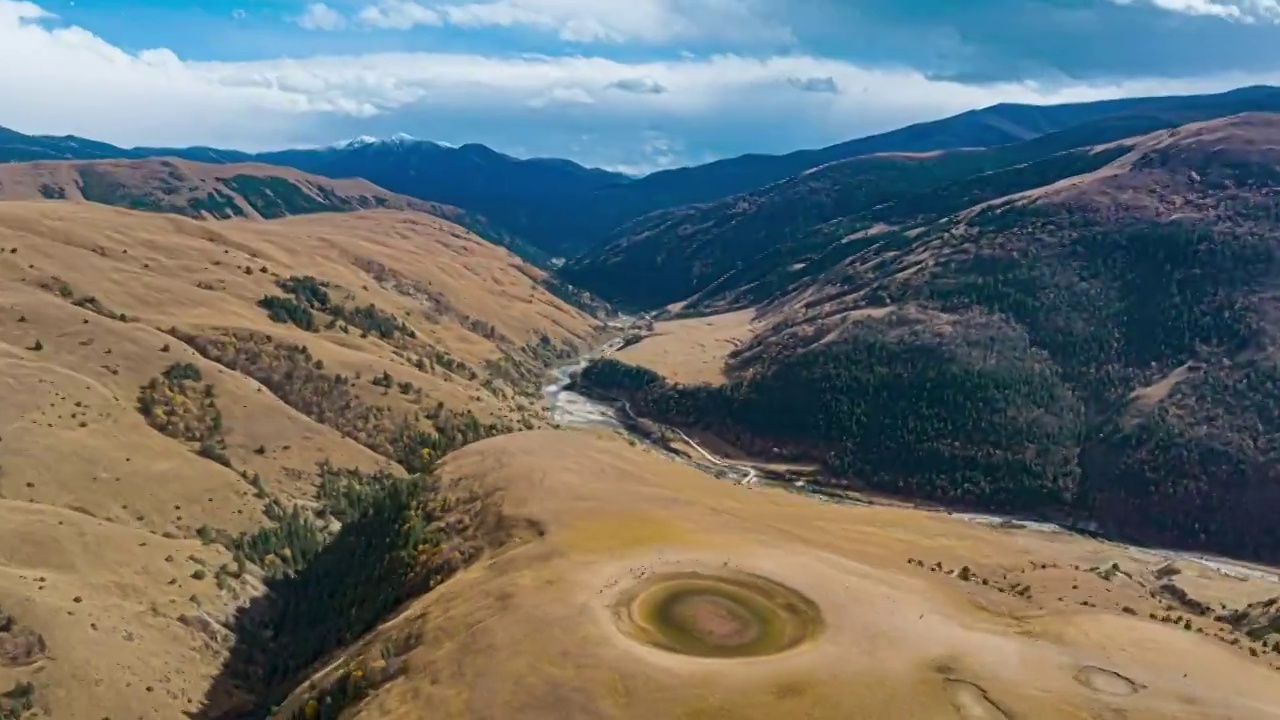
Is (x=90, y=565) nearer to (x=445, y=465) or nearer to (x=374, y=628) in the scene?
(x=374, y=628)

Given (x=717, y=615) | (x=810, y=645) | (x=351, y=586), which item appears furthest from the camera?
(x=351, y=586)

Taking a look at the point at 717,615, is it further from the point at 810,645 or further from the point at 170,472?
the point at 170,472

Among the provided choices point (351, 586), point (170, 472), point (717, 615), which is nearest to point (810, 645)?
point (717, 615)

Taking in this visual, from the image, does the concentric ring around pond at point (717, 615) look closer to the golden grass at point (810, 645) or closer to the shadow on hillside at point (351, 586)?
the golden grass at point (810, 645)

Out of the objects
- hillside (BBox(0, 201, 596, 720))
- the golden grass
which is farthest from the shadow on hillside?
the golden grass

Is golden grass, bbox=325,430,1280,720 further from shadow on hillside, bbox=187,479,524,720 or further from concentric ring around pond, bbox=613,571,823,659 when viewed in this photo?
shadow on hillside, bbox=187,479,524,720
